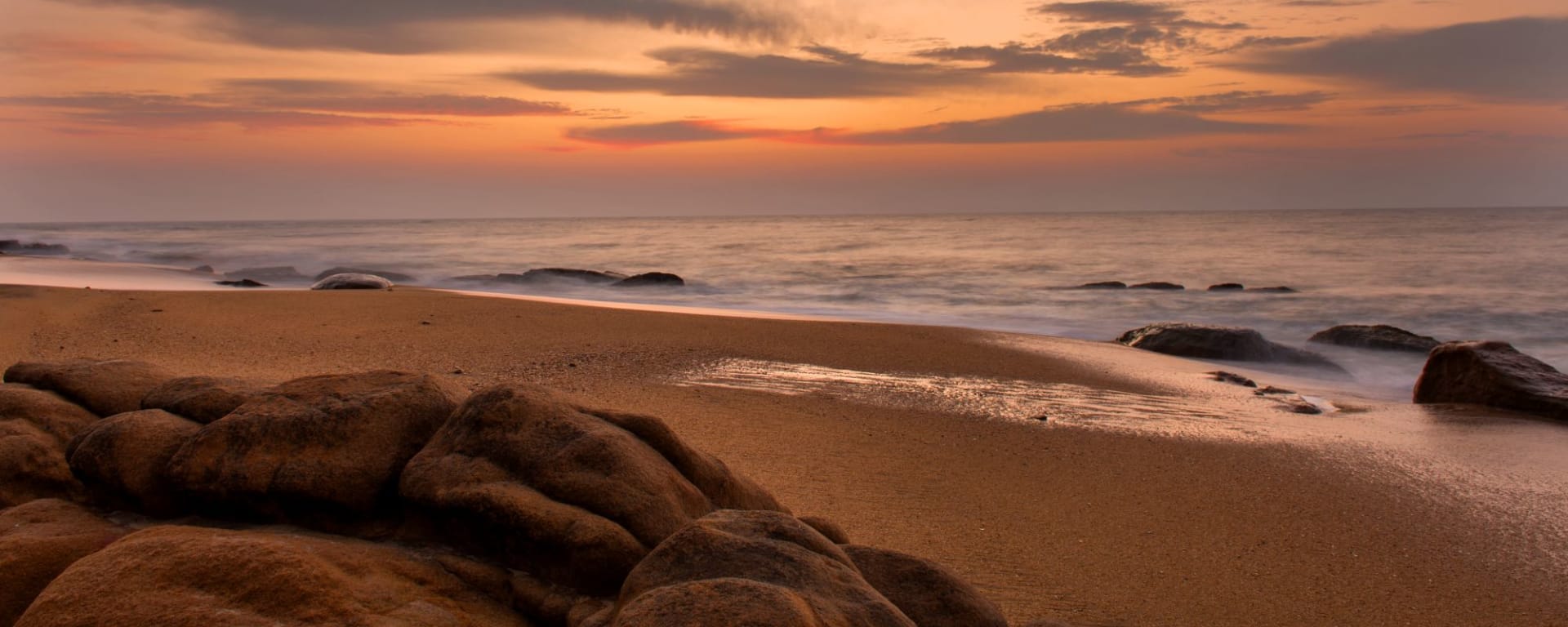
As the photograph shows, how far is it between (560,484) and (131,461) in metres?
1.62

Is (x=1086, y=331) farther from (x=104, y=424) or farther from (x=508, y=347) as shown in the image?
(x=104, y=424)

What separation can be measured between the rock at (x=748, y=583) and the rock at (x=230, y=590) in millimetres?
562

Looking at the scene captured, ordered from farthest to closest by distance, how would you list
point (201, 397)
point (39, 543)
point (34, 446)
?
1. point (201, 397)
2. point (34, 446)
3. point (39, 543)

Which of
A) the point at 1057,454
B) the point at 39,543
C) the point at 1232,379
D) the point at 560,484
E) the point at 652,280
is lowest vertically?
the point at 652,280

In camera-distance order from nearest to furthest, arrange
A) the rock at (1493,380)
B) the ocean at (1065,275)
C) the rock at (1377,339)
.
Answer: the rock at (1493,380), the rock at (1377,339), the ocean at (1065,275)

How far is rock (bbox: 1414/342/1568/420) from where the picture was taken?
855 centimetres

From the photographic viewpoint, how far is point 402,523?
3.25m

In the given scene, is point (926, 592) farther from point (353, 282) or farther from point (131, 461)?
point (353, 282)

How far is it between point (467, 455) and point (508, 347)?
21.6 feet

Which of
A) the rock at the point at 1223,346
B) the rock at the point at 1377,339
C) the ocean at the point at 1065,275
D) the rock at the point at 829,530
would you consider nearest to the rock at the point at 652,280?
the ocean at the point at 1065,275

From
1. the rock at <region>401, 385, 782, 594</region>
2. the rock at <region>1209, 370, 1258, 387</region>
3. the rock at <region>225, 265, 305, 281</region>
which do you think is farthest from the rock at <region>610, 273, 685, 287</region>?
the rock at <region>401, 385, 782, 594</region>

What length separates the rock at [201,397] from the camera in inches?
148

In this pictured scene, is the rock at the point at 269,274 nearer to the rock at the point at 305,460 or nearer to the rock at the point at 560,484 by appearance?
the rock at the point at 305,460

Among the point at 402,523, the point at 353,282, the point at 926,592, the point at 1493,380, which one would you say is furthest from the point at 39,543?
the point at 353,282
